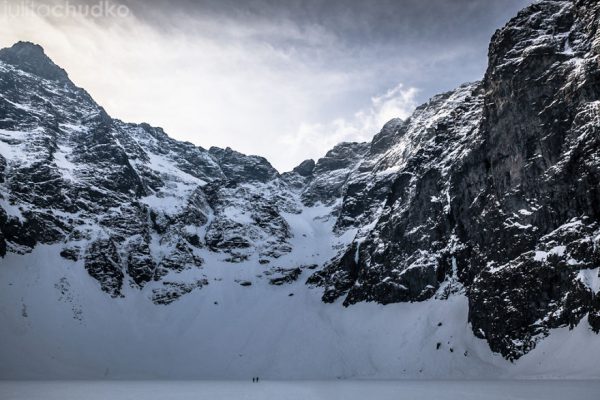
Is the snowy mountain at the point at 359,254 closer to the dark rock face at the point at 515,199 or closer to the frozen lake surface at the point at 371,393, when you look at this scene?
the dark rock face at the point at 515,199

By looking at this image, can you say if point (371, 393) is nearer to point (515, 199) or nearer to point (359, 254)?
point (515, 199)

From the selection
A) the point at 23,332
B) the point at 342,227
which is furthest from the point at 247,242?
the point at 23,332

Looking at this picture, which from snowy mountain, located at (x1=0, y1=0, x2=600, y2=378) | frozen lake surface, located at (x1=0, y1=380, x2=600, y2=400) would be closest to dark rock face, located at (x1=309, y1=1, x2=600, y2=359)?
snowy mountain, located at (x1=0, y1=0, x2=600, y2=378)

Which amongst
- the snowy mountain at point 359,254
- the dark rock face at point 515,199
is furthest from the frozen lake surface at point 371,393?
the dark rock face at point 515,199

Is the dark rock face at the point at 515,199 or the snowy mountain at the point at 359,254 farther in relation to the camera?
the snowy mountain at the point at 359,254

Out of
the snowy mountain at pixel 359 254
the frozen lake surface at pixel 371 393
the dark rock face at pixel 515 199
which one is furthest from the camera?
the snowy mountain at pixel 359 254

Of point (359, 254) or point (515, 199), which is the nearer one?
point (515, 199)

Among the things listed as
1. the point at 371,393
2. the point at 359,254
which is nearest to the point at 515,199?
the point at 371,393

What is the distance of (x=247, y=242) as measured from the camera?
160250 millimetres

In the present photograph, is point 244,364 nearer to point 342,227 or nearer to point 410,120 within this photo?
point 342,227

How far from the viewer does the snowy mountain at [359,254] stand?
72438mm

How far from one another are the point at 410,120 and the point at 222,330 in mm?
110064

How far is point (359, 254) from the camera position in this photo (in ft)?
422

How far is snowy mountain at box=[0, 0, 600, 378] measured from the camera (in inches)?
2852
